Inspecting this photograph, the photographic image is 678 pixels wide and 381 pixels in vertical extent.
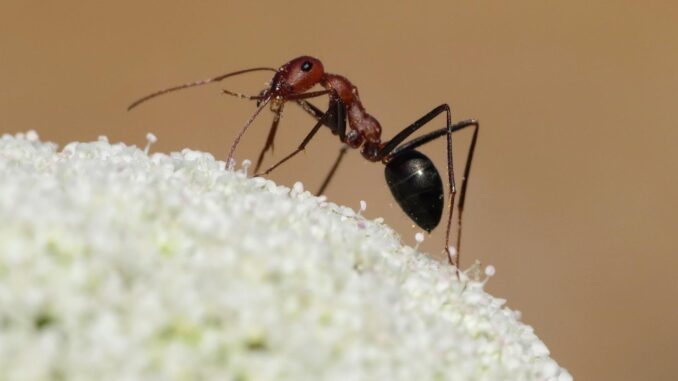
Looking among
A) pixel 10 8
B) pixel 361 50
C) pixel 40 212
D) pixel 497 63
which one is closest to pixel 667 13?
pixel 497 63

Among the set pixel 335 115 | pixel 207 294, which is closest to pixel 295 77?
pixel 335 115

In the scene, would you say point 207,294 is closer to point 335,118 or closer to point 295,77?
point 295,77

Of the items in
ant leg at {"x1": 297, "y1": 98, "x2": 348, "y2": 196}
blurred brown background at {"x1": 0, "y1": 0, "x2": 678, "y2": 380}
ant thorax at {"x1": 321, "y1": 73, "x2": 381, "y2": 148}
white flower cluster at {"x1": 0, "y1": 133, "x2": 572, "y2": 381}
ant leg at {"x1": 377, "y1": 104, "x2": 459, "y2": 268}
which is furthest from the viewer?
blurred brown background at {"x1": 0, "y1": 0, "x2": 678, "y2": 380}

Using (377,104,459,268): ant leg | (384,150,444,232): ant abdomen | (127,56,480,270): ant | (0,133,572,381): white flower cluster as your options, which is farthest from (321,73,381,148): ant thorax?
(0,133,572,381): white flower cluster

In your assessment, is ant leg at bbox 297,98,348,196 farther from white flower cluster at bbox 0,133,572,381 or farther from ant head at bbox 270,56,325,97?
white flower cluster at bbox 0,133,572,381

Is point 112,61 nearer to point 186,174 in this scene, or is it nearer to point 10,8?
point 10,8
